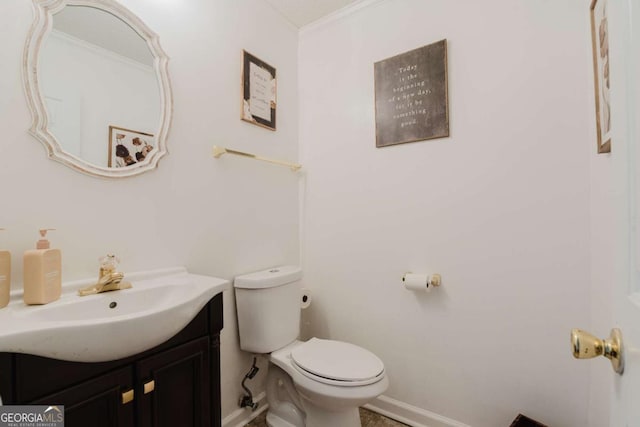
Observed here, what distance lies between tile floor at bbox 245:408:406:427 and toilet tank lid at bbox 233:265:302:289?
762 millimetres

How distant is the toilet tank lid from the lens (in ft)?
4.80

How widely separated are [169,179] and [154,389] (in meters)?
0.81

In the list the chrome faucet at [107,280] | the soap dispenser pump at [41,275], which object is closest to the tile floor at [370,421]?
the chrome faucet at [107,280]

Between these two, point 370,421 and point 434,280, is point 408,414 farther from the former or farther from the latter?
point 434,280

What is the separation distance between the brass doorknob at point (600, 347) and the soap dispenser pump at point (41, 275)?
123 cm

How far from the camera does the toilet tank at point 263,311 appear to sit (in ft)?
4.81

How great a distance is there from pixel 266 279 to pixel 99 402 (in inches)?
30.9

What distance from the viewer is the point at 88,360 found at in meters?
0.72

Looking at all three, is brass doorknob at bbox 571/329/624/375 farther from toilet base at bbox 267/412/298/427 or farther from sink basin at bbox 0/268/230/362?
toilet base at bbox 267/412/298/427

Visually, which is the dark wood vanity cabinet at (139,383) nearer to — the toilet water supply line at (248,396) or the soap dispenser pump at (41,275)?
the soap dispenser pump at (41,275)

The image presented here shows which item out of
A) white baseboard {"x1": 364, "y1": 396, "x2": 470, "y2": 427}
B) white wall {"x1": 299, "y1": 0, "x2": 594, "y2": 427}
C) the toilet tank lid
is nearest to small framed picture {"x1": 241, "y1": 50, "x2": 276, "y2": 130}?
white wall {"x1": 299, "y1": 0, "x2": 594, "y2": 427}

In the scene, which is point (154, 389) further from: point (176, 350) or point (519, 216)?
point (519, 216)

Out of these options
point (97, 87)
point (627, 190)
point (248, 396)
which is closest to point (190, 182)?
point (97, 87)

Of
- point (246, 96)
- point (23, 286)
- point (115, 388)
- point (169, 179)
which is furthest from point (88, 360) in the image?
point (246, 96)
